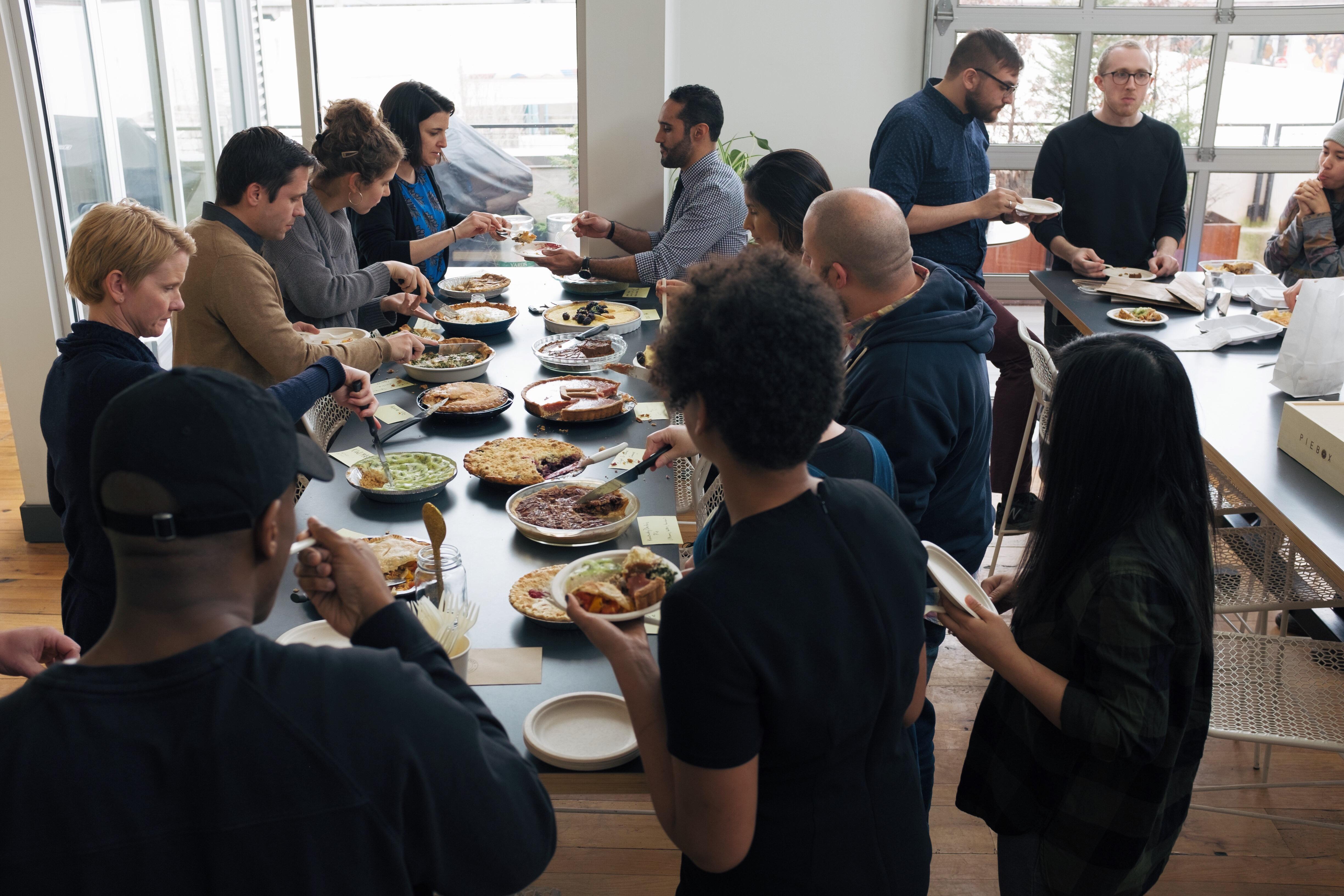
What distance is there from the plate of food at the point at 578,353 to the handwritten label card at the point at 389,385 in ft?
1.54

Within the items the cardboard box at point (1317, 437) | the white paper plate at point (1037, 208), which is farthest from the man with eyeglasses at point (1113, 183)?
the cardboard box at point (1317, 437)

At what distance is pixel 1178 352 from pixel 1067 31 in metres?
3.80

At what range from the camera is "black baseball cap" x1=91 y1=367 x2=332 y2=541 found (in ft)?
3.03

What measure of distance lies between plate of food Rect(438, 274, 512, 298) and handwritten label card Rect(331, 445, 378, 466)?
5.90ft

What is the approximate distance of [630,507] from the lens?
2201 mm

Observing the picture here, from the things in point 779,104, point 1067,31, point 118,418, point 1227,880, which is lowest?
point 1227,880

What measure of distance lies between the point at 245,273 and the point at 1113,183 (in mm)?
4005

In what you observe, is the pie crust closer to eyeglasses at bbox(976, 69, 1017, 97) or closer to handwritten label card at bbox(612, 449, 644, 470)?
handwritten label card at bbox(612, 449, 644, 470)

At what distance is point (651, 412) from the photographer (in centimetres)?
294

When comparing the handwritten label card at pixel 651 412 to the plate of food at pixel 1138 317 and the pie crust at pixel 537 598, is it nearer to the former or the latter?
the pie crust at pixel 537 598

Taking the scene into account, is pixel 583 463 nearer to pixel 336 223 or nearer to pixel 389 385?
pixel 389 385

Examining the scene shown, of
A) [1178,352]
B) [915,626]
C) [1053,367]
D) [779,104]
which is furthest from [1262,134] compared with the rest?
[915,626]

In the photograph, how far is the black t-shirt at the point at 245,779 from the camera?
869 mm

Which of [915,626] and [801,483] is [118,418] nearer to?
[801,483]
